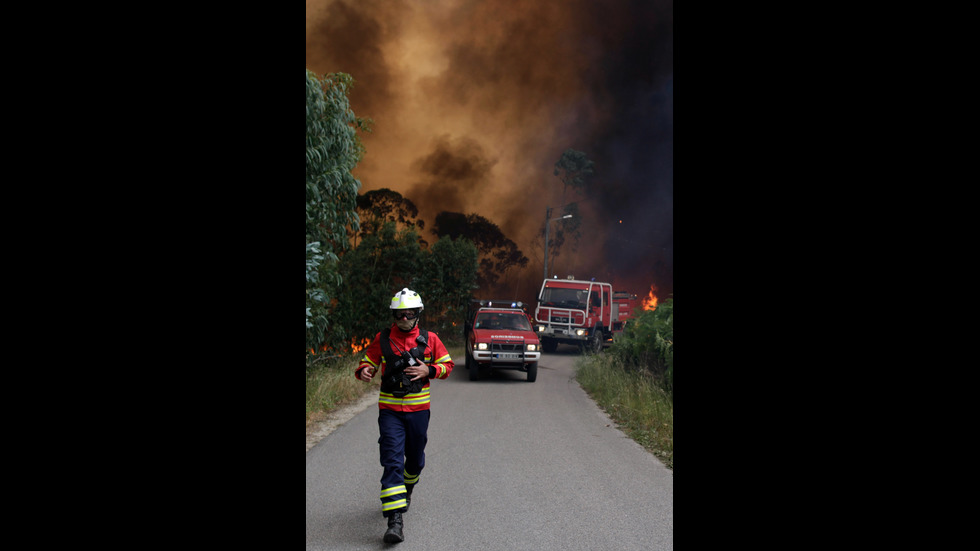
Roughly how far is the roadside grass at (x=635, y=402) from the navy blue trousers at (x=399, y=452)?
95.4 inches

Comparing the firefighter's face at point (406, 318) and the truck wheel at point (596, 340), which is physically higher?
the firefighter's face at point (406, 318)

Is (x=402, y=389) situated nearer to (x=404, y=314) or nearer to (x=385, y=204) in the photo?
(x=404, y=314)

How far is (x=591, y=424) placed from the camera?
9664 millimetres

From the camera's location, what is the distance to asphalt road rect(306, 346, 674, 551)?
181 inches

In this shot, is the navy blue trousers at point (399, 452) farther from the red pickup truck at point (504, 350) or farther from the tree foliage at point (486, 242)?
the tree foliage at point (486, 242)

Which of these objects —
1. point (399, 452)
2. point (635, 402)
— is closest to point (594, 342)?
point (635, 402)

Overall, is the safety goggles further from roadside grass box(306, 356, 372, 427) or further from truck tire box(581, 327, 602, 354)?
truck tire box(581, 327, 602, 354)

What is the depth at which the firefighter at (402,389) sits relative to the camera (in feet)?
15.4

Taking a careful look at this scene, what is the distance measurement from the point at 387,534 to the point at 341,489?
1608 mm

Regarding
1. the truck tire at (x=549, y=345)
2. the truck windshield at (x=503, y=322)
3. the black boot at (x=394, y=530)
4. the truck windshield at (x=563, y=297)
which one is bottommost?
the truck tire at (x=549, y=345)

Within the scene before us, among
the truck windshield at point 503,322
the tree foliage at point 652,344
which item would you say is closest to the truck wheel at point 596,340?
the tree foliage at point 652,344

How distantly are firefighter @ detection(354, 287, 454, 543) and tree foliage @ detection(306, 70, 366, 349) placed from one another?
142 inches
